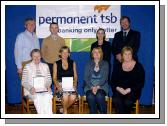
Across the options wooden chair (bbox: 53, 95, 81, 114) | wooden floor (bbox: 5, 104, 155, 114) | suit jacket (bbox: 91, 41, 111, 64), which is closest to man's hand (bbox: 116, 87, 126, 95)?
wooden floor (bbox: 5, 104, 155, 114)

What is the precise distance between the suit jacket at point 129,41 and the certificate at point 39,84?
1.00 metres

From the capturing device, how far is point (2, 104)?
5285mm

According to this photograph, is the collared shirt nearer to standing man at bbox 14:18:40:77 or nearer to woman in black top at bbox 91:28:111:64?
standing man at bbox 14:18:40:77

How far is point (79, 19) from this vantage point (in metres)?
5.26

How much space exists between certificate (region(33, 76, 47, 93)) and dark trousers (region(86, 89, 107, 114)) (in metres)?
0.57

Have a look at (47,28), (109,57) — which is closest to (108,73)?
(109,57)

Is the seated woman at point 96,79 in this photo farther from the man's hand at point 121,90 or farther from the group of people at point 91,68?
the man's hand at point 121,90

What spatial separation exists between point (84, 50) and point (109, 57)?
33cm

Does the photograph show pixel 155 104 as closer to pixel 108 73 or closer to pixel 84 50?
pixel 108 73

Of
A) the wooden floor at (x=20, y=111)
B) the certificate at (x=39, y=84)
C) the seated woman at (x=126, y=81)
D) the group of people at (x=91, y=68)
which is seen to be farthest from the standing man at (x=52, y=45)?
the seated woman at (x=126, y=81)

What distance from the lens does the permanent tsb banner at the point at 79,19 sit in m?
5.24

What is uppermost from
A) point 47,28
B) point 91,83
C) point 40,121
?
point 47,28

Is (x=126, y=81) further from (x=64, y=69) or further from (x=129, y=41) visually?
(x=64, y=69)

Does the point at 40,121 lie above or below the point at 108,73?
below
